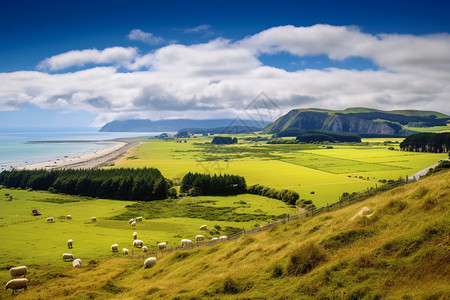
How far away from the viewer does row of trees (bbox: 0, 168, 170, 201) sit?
92812 millimetres

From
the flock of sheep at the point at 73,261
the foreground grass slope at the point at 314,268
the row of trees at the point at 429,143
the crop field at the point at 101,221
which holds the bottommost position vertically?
the crop field at the point at 101,221

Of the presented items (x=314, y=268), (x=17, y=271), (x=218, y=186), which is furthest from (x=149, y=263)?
(x=218, y=186)

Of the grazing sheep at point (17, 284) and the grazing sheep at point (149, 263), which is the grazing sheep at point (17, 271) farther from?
the grazing sheep at point (149, 263)

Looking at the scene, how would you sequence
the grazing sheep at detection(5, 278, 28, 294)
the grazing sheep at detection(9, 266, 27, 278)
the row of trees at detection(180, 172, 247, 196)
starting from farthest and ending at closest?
the row of trees at detection(180, 172, 247, 196), the grazing sheep at detection(9, 266, 27, 278), the grazing sheep at detection(5, 278, 28, 294)

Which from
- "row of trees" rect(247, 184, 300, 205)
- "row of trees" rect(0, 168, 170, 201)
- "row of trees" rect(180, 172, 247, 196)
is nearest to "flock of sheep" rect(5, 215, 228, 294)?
"row of trees" rect(247, 184, 300, 205)

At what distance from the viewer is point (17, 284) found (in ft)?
89.7

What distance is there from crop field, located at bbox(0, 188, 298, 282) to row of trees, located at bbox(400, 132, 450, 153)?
138 meters

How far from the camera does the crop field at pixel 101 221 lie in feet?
140

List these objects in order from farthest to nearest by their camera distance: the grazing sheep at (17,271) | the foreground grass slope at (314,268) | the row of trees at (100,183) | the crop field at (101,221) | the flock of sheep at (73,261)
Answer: the row of trees at (100,183), the crop field at (101,221), the grazing sheep at (17,271), the flock of sheep at (73,261), the foreground grass slope at (314,268)

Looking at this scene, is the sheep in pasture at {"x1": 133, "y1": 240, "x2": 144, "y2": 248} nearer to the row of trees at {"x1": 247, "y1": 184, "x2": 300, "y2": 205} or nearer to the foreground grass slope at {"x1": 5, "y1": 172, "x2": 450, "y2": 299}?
the foreground grass slope at {"x1": 5, "y1": 172, "x2": 450, "y2": 299}

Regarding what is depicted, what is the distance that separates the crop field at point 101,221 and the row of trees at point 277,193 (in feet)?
7.01

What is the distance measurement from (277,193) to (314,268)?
65.4m

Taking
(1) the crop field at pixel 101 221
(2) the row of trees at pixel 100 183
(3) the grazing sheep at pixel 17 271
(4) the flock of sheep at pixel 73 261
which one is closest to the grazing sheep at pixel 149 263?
(4) the flock of sheep at pixel 73 261

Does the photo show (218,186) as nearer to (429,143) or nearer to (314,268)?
(314,268)
